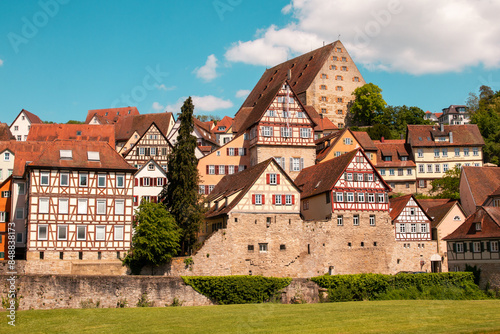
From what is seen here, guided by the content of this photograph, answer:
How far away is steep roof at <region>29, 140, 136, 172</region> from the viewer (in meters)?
49.1

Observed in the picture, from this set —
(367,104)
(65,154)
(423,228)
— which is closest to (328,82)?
(367,104)

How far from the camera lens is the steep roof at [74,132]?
247ft

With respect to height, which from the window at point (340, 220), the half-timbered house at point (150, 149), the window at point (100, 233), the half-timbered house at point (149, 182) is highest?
the half-timbered house at point (150, 149)

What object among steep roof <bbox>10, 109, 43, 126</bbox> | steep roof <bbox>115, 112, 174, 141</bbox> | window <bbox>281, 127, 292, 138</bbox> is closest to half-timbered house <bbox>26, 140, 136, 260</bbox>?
window <bbox>281, 127, 292, 138</bbox>

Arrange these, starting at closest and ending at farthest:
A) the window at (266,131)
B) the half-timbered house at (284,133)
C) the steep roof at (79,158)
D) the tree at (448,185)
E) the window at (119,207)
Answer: the steep roof at (79,158)
the window at (119,207)
the half-timbered house at (284,133)
the window at (266,131)
the tree at (448,185)

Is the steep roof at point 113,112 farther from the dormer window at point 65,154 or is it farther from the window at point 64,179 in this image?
the window at point 64,179

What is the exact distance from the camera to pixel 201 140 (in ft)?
277

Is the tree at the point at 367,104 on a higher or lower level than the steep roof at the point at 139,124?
higher

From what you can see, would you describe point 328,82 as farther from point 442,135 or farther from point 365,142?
point 442,135

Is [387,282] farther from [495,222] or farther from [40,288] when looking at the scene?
[40,288]

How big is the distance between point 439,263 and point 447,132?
2920 cm

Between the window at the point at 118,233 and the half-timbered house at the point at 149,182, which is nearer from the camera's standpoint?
the window at the point at 118,233

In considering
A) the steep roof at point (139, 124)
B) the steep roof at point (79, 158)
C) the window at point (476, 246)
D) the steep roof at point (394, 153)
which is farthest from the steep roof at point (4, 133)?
the window at point (476, 246)

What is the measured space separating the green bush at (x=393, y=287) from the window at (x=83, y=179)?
59.7ft
